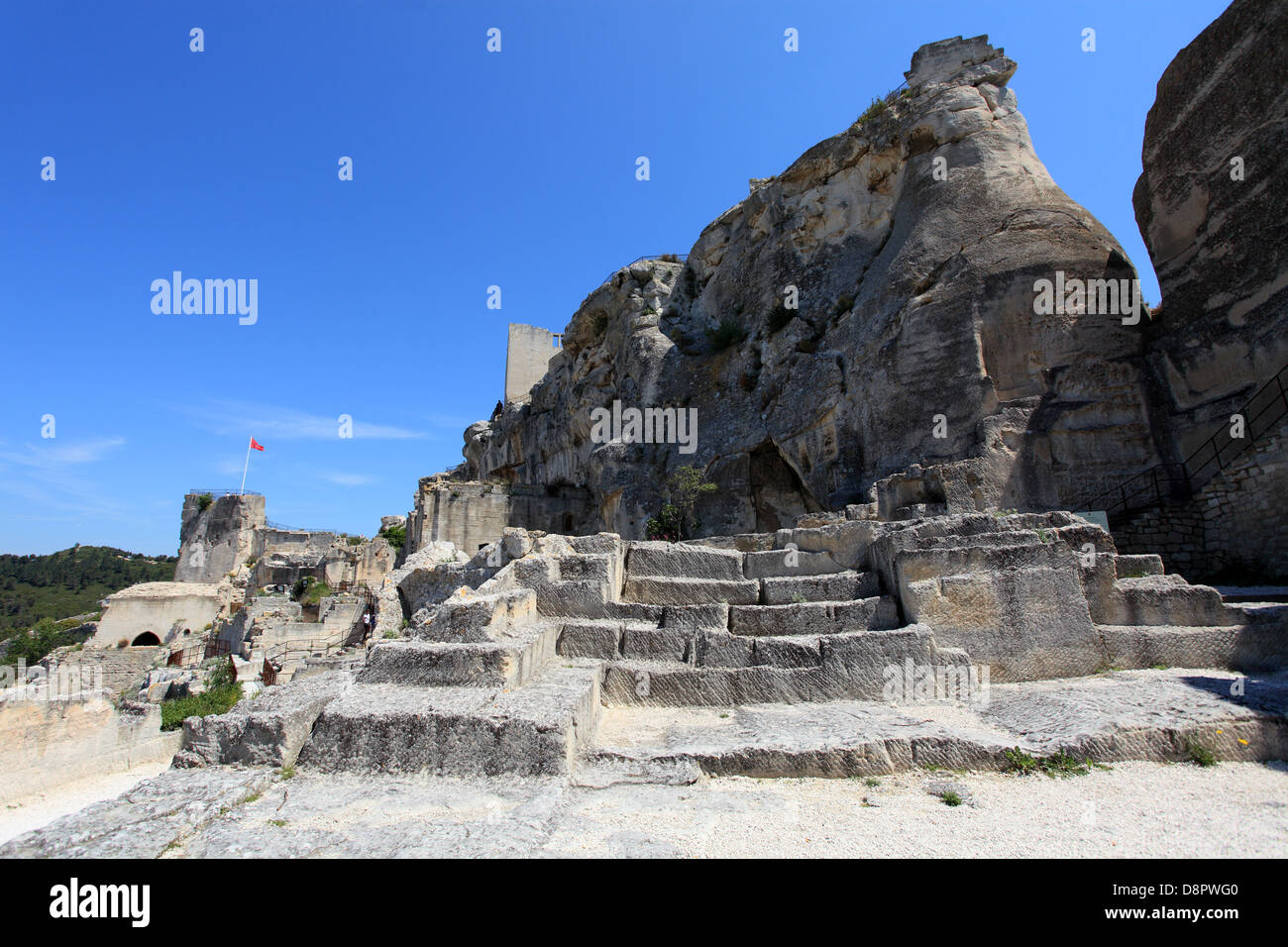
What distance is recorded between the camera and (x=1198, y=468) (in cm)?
1198

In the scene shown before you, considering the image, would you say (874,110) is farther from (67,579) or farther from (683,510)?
(67,579)

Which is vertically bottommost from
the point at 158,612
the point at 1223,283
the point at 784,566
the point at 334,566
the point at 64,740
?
the point at 158,612

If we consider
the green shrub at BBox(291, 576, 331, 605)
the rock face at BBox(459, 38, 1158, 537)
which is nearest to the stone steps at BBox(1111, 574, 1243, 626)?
the rock face at BBox(459, 38, 1158, 537)

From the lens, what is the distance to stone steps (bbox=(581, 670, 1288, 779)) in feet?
12.5

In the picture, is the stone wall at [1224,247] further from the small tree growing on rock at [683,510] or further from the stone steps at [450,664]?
the stone steps at [450,664]

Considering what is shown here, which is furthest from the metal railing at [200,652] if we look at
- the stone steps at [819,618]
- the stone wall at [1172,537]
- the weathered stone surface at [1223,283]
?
the weathered stone surface at [1223,283]

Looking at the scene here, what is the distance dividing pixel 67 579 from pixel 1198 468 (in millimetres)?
92262

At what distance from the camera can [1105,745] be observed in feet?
Result: 12.5

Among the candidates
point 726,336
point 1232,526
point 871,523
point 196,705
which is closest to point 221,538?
point 196,705
